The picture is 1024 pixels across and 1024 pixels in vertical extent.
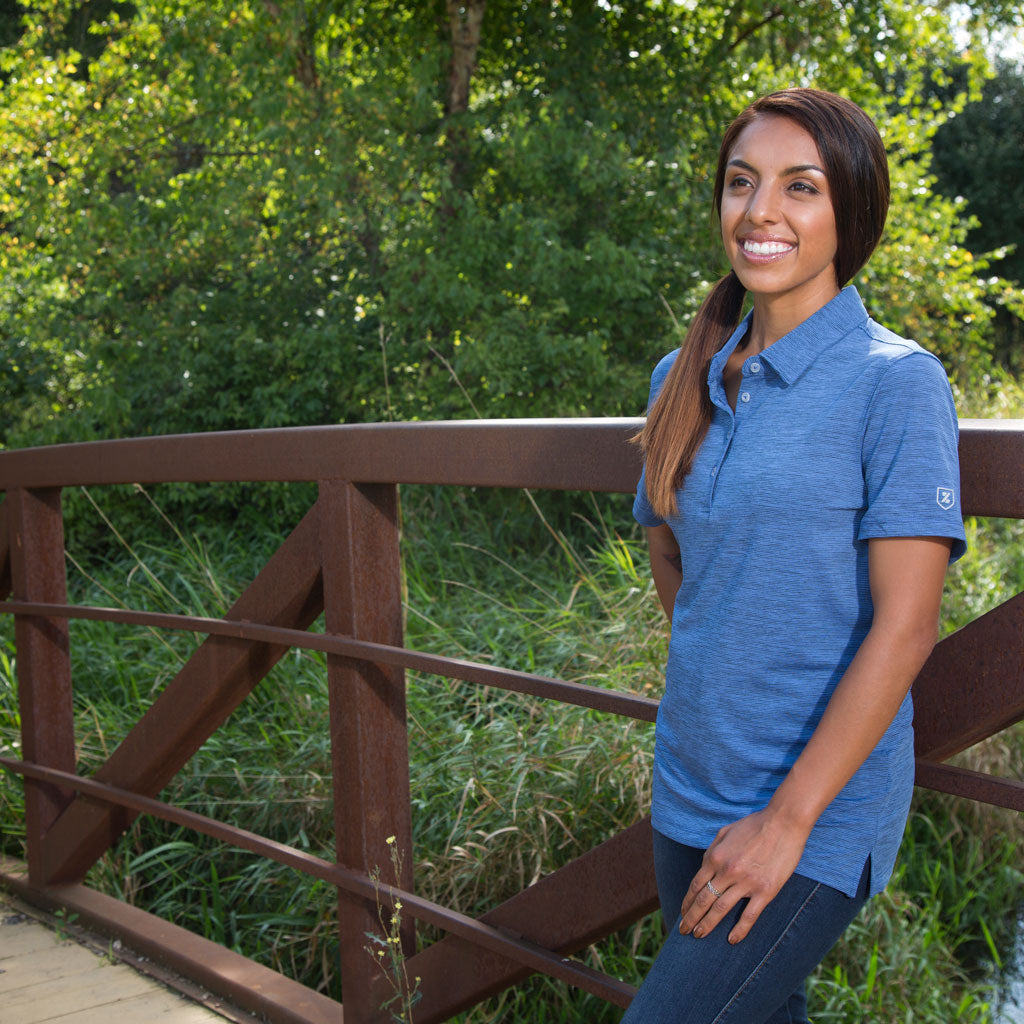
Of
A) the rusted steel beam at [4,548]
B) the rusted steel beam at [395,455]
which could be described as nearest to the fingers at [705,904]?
the rusted steel beam at [395,455]

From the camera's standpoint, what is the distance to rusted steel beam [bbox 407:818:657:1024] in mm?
1955

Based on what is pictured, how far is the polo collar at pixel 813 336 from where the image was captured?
1.46m

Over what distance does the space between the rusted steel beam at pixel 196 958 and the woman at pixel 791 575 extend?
1303 mm

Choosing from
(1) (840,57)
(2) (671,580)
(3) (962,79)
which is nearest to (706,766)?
(2) (671,580)

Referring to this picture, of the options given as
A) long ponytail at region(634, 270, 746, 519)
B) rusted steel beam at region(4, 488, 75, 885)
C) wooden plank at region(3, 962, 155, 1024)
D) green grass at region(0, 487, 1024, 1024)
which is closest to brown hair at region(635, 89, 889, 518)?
long ponytail at region(634, 270, 746, 519)

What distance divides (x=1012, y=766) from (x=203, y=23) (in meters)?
7.22

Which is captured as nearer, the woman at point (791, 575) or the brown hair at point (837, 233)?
→ the woman at point (791, 575)

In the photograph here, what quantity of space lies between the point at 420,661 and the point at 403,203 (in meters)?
6.43

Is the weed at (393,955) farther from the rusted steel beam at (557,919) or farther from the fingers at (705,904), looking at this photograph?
the fingers at (705,904)

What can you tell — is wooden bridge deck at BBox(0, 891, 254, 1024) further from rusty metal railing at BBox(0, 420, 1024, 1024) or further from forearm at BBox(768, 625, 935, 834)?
forearm at BBox(768, 625, 935, 834)

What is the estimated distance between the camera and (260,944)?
12.2ft

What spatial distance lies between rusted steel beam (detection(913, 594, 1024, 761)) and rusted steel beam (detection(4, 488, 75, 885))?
2618mm

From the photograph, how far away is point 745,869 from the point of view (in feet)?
4.47

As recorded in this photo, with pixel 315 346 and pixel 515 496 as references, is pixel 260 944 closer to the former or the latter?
pixel 515 496
